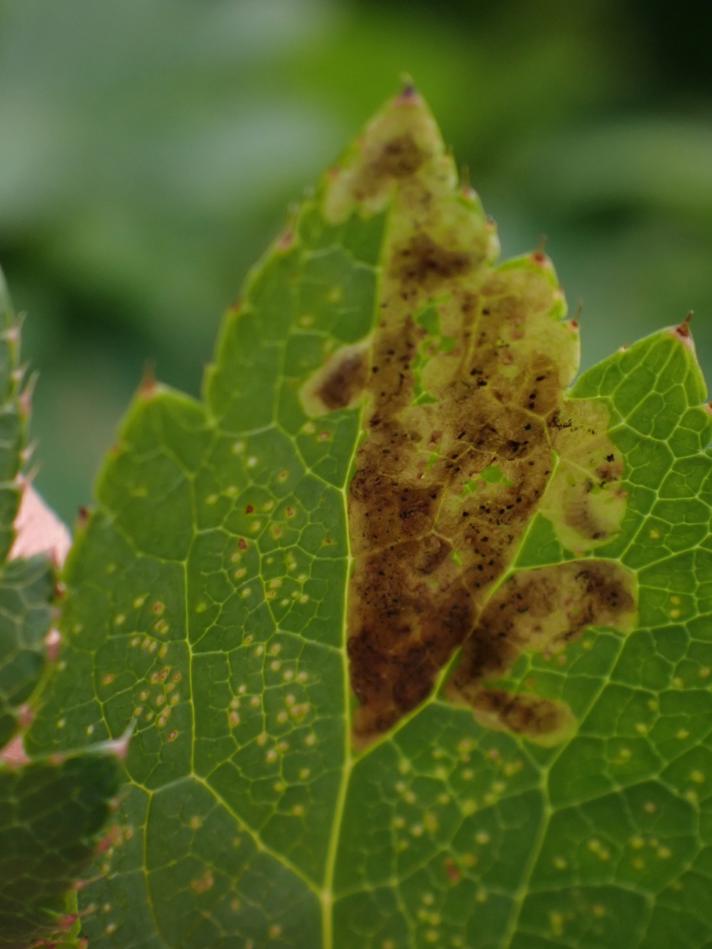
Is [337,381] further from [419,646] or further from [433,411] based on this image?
[419,646]

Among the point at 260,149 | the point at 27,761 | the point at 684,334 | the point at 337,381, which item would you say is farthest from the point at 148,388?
the point at 260,149

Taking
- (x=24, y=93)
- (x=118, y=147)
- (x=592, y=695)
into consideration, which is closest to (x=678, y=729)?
(x=592, y=695)

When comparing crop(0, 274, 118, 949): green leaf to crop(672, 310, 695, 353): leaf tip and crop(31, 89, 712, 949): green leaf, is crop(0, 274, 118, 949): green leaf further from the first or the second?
crop(672, 310, 695, 353): leaf tip

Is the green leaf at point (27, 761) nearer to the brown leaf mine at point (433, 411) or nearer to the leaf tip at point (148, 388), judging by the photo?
the leaf tip at point (148, 388)

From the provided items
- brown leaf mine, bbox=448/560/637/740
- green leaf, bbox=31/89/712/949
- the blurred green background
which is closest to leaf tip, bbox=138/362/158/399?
green leaf, bbox=31/89/712/949

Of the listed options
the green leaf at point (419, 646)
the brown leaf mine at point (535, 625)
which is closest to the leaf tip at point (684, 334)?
the green leaf at point (419, 646)

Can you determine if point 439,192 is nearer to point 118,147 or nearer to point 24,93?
point 118,147
